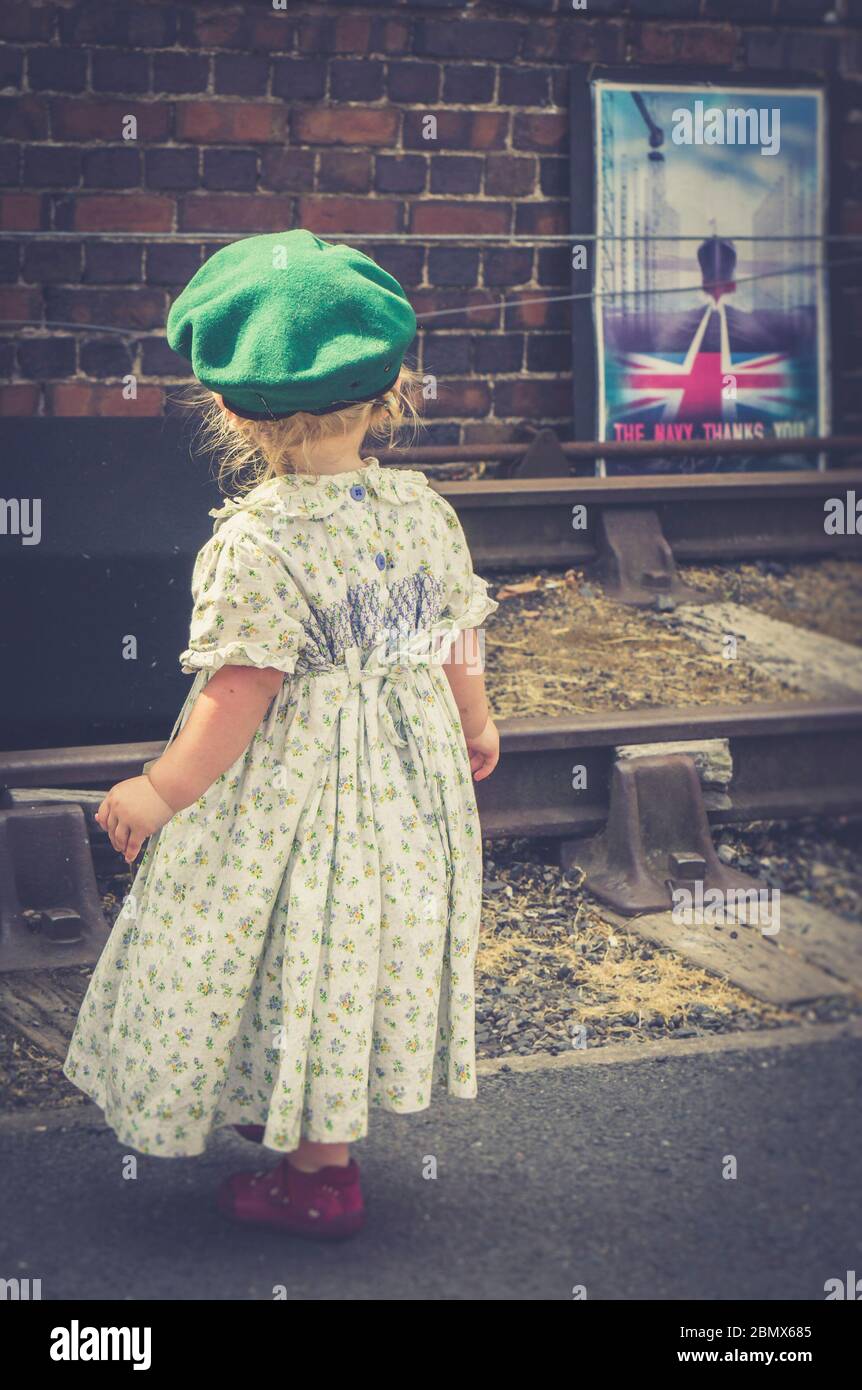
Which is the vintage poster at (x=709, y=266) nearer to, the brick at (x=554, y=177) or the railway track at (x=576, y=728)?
the brick at (x=554, y=177)

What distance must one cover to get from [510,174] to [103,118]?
4.37ft

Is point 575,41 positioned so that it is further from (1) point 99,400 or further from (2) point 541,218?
(1) point 99,400

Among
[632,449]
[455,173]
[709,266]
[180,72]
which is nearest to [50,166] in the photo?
[180,72]

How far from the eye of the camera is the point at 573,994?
10.2ft

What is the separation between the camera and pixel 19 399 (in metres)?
5.10

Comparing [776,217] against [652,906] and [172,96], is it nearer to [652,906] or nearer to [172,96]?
[172,96]

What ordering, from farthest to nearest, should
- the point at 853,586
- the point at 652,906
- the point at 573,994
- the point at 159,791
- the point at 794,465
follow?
the point at 794,465
the point at 853,586
the point at 652,906
the point at 573,994
the point at 159,791

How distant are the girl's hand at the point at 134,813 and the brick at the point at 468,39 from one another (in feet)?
12.3

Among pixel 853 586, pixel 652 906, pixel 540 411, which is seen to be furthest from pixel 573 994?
pixel 540 411

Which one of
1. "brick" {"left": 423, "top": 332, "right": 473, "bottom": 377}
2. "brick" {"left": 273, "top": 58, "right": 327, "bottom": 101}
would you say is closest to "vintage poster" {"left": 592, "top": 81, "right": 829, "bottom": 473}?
"brick" {"left": 423, "top": 332, "right": 473, "bottom": 377}

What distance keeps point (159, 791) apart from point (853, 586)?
128 inches

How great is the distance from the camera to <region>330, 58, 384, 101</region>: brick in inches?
203

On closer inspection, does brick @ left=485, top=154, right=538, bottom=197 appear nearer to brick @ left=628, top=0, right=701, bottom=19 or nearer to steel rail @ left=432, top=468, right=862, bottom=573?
brick @ left=628, top=0, right=701, bottom=19

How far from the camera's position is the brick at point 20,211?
4949mm
